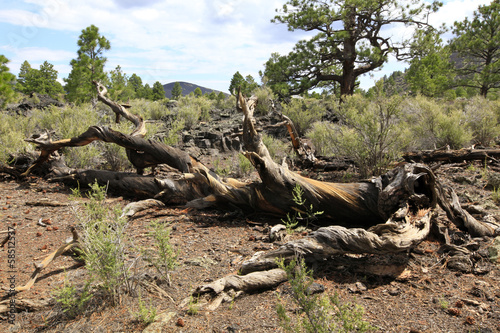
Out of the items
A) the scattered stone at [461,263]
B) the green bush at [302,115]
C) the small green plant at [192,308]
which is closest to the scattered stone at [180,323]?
the small green plant at [192,308]

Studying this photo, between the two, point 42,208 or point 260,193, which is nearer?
point 260,193

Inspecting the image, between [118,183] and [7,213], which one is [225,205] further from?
[7,213]

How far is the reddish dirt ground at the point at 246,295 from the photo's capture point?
242 cm

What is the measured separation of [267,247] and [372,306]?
1.46 m

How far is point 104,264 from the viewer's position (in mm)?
2605

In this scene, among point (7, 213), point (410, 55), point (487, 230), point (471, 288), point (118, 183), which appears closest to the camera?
point (471, 288)

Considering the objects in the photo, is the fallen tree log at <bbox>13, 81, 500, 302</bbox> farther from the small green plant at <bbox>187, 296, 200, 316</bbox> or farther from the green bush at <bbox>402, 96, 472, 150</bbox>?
Result: the green bush at <bbox>402, 96, 472, 150</bbox>

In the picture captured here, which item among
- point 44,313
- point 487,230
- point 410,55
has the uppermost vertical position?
point 410,55

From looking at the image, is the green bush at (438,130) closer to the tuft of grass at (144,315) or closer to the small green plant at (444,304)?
the small green plant at (444,304)

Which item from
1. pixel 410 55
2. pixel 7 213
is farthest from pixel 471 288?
pixel 410 55

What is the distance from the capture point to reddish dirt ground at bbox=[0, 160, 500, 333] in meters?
2.42

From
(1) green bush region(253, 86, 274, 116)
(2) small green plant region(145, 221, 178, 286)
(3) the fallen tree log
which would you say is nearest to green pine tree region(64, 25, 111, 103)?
(1) green bush region(253, 86, 274, 116)

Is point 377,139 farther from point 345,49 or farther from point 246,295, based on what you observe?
point 345,49

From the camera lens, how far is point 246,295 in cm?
287
